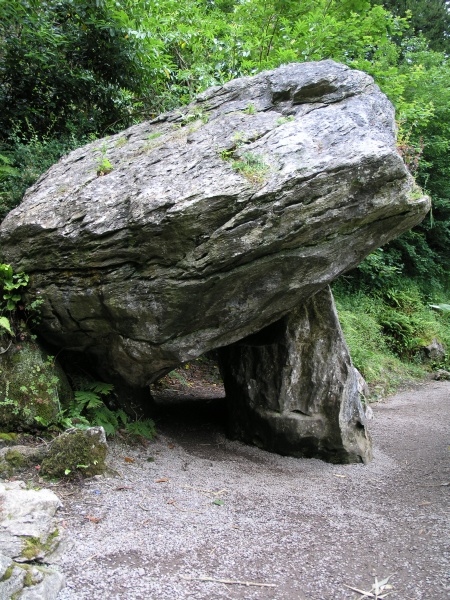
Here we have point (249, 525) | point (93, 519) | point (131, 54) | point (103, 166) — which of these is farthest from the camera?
point (131, 54)

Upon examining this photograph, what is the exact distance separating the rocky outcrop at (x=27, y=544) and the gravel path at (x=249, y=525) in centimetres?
17

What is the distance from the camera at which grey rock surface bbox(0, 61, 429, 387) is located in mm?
4539

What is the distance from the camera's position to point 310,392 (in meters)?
6.24

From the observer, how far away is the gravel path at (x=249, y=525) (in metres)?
3.13

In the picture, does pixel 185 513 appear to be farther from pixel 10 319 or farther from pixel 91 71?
pixel 91 71

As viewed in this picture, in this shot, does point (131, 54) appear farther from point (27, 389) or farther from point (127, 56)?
point (27, 389)

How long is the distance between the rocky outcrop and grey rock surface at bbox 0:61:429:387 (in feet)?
7.30

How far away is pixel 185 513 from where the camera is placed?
4.20 m

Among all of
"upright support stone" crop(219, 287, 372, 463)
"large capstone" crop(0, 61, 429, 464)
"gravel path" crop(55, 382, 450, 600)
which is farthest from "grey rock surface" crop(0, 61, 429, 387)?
"gravel path" crop(55, 382, 450, 600)

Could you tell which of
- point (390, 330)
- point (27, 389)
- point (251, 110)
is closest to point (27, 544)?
point (27, 389)

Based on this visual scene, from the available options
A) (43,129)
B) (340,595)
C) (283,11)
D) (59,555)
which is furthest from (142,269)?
(283,11)

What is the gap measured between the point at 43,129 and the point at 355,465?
8951mm

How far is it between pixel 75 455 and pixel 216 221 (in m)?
2.59

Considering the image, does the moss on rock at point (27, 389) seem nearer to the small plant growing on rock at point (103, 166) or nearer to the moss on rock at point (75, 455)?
the moss on rock at point (75, 455)
